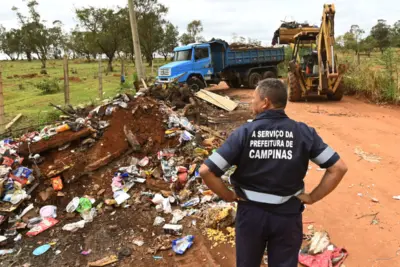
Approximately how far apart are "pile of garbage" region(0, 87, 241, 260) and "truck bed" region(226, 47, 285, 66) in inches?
361

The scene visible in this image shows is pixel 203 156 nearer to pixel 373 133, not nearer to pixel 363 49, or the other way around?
pixel 373 133

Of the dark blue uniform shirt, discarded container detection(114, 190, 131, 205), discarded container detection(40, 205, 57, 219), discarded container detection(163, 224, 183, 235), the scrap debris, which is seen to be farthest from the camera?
the scrap debris

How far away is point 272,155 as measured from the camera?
1935mm

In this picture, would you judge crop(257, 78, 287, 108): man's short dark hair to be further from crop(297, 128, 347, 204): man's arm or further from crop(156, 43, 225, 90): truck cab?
crop(156, 43, 225, 90): truck cab

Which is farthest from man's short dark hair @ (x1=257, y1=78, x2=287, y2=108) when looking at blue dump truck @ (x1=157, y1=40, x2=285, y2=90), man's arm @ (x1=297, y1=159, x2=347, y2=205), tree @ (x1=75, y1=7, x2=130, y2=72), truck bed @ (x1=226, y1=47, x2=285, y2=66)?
tree @ (x1=75, y1=7, x2=130, y2=72)

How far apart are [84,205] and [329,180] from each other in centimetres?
380

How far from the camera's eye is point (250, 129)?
6.47 ft

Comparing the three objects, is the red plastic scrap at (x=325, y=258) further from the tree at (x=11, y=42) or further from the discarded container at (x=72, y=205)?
the tree at (x=11, y=42)

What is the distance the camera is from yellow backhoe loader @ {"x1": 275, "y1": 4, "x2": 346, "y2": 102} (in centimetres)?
1024

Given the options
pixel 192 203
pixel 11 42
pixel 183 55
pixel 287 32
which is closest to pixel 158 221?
pixel 192 203

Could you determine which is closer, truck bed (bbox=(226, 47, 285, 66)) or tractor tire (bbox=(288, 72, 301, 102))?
tractor tire (bbox=(288, 72, 301, 102))

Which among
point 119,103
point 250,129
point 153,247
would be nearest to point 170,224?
point 153,247

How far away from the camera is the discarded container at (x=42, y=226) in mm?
4316

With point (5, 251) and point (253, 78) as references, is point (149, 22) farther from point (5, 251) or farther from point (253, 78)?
point (5, 251)
